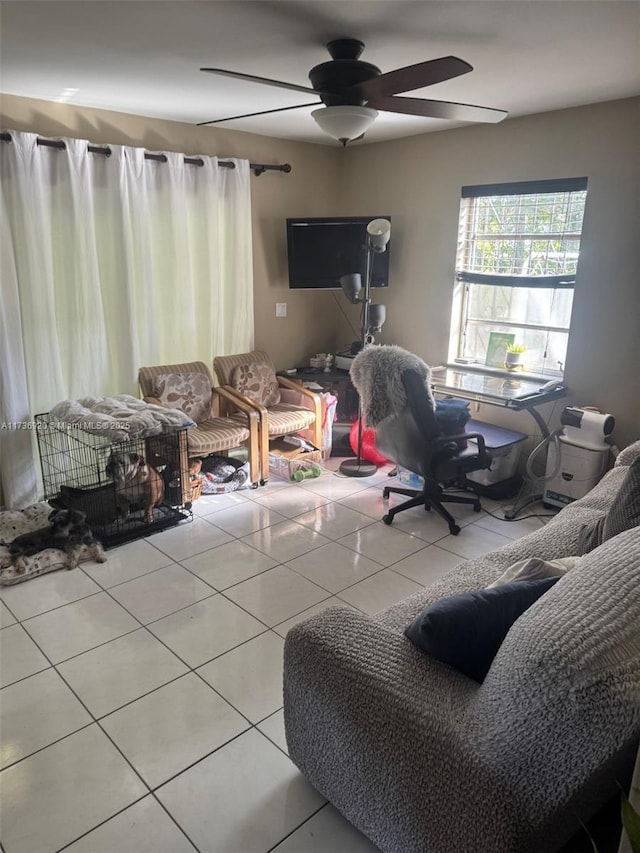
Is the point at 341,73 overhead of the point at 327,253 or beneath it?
overhead

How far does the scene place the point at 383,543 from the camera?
337 centimetres

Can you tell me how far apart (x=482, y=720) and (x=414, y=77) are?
2.08m

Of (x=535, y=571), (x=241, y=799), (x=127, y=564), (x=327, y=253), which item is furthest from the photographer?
(x=327, y=253)

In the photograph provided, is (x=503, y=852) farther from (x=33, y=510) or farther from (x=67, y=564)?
(x=33, y=510)

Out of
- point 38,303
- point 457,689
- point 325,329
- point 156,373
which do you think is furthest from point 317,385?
point 457,689

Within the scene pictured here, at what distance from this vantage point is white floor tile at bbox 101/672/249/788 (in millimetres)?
1906

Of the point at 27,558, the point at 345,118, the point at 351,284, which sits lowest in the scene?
the point at 27,558

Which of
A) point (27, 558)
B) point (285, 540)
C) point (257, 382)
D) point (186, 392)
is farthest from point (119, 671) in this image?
point (257, 382)

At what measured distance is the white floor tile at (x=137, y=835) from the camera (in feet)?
5.35

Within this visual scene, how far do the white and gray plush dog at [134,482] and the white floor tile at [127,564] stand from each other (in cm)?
22

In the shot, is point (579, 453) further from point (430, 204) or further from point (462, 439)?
point (430, 204)

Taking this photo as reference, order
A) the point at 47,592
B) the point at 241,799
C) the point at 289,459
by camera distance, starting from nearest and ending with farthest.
Result: 1. the point at 241,799
2. the point at 47,592
3. the point at 289,459

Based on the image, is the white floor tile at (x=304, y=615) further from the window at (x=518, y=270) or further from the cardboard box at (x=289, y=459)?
the window at (x=518, y=270)

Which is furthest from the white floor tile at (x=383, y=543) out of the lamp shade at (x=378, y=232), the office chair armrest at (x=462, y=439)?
the lamp shade at (x=378, y=232)
